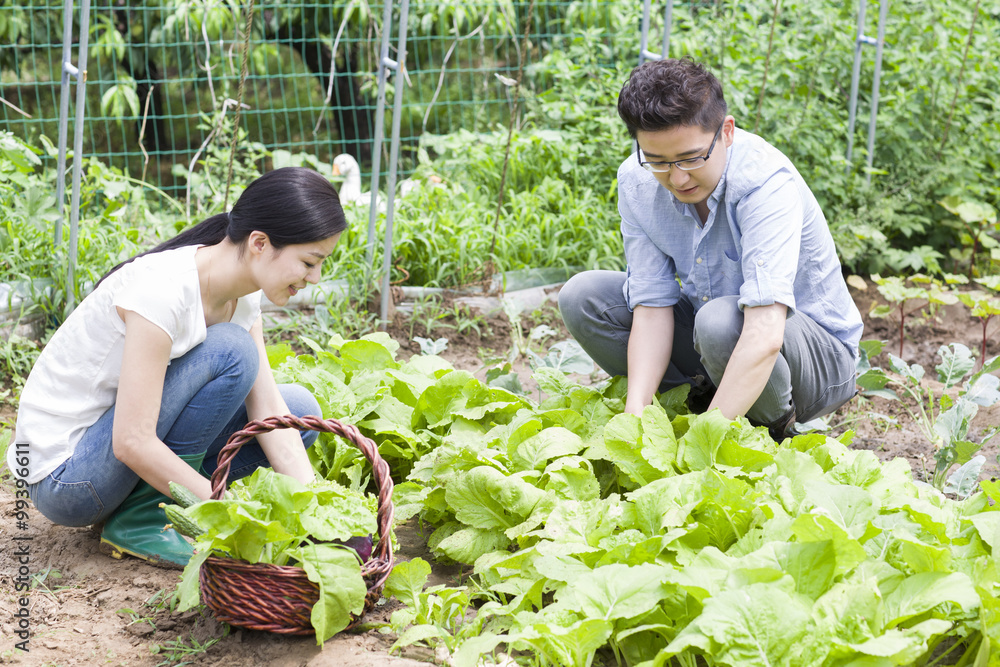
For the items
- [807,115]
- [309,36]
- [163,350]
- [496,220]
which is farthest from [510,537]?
[309,36]

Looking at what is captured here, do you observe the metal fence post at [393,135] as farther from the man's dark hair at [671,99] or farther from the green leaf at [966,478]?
the green leaf at [966,478]

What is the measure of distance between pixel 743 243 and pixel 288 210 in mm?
1145

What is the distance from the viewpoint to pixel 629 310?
2.75 meters

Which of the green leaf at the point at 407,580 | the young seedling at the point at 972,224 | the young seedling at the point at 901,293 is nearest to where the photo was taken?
the green leaf at the point at 407,580

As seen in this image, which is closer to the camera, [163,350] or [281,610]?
[281,610]

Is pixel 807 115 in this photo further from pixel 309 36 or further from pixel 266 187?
pixel 266 187

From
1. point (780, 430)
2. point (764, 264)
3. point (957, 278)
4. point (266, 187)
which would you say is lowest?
point (780, 430)

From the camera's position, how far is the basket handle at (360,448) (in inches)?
68.9

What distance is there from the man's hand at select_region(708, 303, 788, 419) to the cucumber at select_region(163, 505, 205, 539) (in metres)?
1.23

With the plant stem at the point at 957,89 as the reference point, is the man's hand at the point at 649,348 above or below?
below

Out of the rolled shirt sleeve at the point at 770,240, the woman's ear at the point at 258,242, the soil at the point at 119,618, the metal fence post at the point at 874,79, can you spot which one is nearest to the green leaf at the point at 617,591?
the soil at the point at 119,618

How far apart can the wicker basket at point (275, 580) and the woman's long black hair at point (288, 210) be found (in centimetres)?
43

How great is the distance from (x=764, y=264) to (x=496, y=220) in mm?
1937

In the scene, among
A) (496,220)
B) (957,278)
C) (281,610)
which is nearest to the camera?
(281,610)
